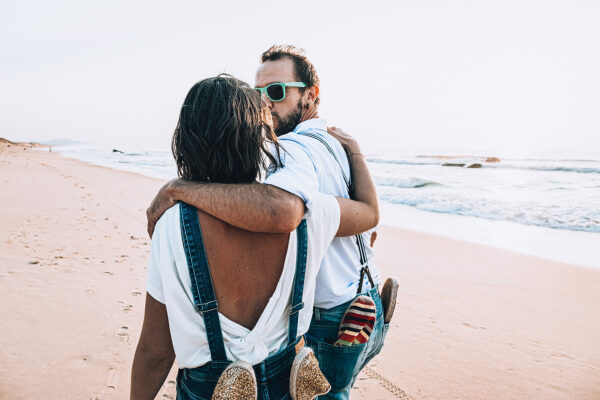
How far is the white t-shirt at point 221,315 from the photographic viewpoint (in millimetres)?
1100

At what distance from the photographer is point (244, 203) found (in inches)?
43.4

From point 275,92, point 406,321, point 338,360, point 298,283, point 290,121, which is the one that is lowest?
point 406,321

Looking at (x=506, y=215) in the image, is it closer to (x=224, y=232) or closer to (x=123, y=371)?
(x=123, y=371)

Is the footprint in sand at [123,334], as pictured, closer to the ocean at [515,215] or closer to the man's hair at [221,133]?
the man's hair at [221,133]

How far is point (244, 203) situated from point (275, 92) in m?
0.98

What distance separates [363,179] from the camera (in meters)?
1.62

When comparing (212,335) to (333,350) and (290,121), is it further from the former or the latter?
(290,121)

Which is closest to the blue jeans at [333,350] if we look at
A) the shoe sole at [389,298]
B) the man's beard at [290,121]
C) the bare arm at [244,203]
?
Result: the shoe sole at [389,298]

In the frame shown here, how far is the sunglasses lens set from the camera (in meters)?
1.89

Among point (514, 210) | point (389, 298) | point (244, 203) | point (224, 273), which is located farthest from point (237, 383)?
point (514, 210)

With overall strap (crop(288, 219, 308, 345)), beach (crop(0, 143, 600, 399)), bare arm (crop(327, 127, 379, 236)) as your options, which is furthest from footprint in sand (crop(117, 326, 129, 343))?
bare arm (crop(327, 127, 379, 236))

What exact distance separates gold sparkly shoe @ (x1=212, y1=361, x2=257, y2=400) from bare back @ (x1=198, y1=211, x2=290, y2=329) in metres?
0.14

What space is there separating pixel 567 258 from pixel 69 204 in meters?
11.0

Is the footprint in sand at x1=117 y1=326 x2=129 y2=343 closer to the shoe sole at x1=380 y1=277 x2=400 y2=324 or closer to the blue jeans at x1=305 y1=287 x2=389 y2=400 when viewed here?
the blue jeans at x1=305 y1=287 x2=389 y2=400
